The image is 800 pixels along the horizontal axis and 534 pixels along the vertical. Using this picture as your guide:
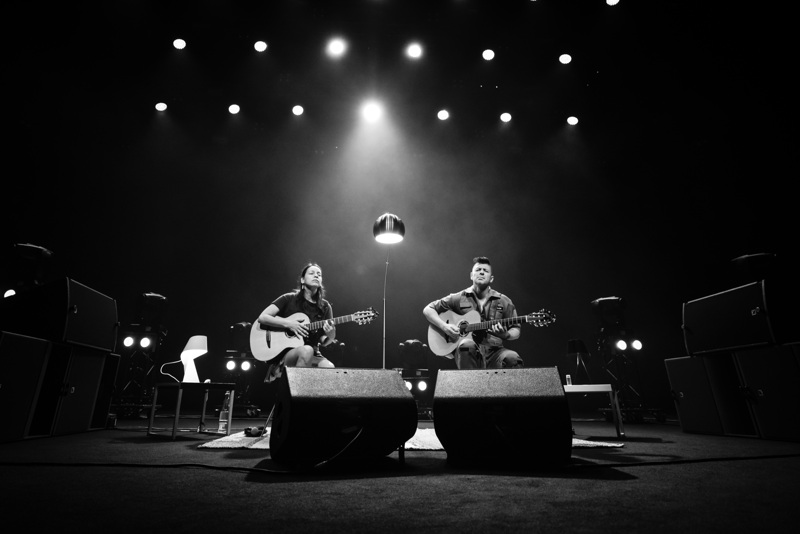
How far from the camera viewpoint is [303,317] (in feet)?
14.1

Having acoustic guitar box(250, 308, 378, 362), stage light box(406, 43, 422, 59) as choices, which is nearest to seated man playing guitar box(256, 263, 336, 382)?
acoustic guitar box(250, 308, 378, 362)

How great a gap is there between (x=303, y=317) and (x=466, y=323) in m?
1.57

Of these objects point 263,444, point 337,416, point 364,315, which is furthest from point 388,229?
point 337,416

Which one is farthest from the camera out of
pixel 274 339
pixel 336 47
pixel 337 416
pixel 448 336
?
pixel 336 47

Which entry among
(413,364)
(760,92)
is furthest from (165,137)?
(760,92)

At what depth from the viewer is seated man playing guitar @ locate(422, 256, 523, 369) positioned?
3.70 meters

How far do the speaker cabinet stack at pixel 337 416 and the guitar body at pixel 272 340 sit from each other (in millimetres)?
2172

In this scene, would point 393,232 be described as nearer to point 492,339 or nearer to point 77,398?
point 492,339

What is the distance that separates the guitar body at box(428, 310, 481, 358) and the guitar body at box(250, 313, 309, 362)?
→ 4.18 feet

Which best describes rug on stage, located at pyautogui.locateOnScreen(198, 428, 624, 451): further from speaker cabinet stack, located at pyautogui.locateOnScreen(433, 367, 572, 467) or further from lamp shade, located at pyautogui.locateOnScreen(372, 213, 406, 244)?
lamp shade, located at pyautogui.locateOnScreen(372, 213, 406, 244)

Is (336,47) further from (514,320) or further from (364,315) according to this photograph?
(514,320)

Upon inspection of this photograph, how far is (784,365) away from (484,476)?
2429 millimetres

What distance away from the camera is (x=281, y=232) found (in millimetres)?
6684

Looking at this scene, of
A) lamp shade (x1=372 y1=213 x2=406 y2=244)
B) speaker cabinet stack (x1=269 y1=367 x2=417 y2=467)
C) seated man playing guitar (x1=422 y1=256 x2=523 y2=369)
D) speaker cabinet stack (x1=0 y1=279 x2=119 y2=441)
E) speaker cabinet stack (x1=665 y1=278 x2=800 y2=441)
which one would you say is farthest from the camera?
lamp shade (x1=372 y1=213 x2=406 y2=244)
